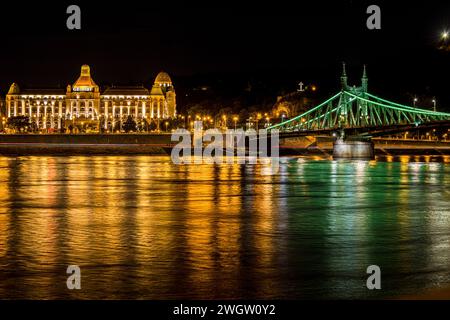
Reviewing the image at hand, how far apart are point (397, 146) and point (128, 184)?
2102 inches

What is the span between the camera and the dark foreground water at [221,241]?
12094 mm

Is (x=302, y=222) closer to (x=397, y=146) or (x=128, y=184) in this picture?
(x=128, y=184)

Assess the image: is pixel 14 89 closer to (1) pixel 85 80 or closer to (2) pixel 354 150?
(1) pixel 85 80

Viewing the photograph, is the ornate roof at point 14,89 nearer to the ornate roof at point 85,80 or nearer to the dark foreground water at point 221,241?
the ornate roof at point 85,80

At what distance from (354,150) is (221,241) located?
154 feet

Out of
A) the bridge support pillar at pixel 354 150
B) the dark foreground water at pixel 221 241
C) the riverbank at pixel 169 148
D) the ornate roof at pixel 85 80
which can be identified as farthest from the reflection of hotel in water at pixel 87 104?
the dark foreground water at pixel 221 241

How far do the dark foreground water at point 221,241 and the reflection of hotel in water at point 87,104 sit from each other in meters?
130

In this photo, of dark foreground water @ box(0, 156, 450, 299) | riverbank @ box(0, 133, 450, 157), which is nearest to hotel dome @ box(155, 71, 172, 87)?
riverbank @ box(0, 133, 450, 157)

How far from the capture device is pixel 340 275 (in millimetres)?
12836

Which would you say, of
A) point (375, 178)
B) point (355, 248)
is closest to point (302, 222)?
point (355, 248)

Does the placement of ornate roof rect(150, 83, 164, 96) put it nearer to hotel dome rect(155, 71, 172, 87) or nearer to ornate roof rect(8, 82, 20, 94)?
hotel dome rect(155, 71, 172, 87)

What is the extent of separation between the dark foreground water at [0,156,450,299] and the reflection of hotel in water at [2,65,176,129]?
5111 inches

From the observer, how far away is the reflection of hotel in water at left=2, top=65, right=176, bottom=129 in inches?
6309
